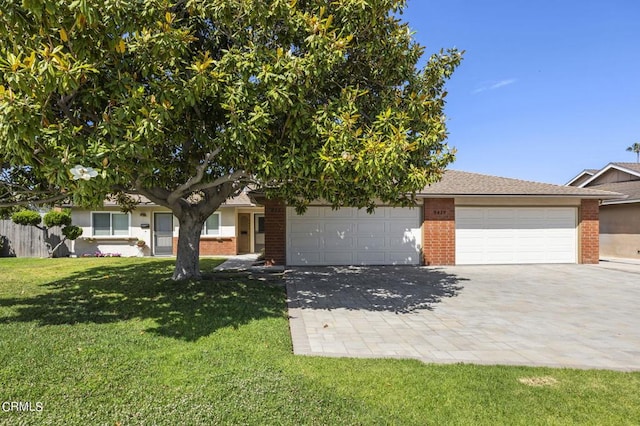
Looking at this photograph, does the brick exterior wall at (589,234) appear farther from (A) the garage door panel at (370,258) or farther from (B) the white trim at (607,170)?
(B) the white trim at (607,170)

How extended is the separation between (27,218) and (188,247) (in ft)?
36.7

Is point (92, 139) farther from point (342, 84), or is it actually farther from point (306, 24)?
point (342, 84)

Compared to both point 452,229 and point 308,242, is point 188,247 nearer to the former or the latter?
point 308,242

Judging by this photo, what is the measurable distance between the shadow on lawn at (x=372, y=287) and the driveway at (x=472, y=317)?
0.08 ft

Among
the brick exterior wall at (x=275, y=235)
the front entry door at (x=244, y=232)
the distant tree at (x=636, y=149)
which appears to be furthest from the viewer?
the distant tree at (x=636, y=149)

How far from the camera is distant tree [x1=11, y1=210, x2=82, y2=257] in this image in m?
16.3

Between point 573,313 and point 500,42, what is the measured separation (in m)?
8.62

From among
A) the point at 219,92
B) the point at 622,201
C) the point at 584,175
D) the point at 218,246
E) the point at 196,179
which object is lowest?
the point at 218,246

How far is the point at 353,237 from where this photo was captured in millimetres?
14219

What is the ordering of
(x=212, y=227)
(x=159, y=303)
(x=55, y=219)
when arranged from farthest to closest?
(x=212, y=227) < (x=55, y=219) < (x=159, y=303)

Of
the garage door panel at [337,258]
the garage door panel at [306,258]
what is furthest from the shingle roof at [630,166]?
the garage door panel at [306,258]

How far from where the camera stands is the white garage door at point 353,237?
46.1 ft

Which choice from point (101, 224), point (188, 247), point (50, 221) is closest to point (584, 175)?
point (188, 247)

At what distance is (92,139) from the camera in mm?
4965
